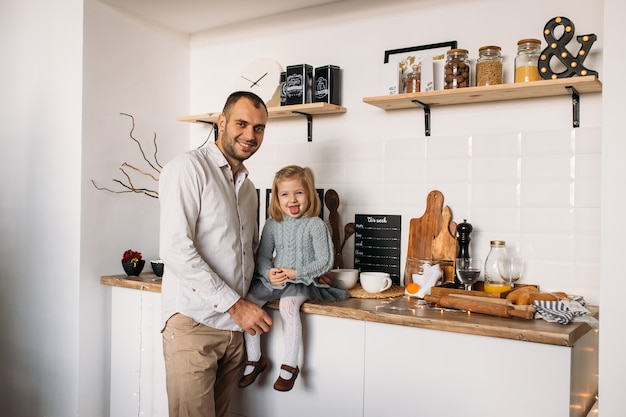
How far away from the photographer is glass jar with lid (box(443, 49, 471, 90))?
7.98ft

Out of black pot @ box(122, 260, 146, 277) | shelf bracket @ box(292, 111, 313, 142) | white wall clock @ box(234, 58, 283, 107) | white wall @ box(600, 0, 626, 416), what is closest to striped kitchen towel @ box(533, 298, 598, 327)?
white wall @ box(600, 0, 626, 416)

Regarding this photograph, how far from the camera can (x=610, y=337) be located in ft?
5.37

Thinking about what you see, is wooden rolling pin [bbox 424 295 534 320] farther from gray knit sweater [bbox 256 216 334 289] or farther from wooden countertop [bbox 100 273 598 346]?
gray knit sweater [bbox 256 216 334 289]

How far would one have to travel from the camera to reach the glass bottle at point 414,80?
2553 millimetres

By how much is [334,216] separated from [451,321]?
1.02m

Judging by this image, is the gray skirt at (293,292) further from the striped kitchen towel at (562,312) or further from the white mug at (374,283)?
the striped kitchen towel at (562,312)

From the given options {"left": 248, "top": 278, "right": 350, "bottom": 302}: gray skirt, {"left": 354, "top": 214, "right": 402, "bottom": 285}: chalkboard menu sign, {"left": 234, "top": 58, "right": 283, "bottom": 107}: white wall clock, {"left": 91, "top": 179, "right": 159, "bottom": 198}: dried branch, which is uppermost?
{"left": 234, "top": 58, "right": 283, "bottom": 107}: white wall clock

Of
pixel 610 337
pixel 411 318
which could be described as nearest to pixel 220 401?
pixel 411 318

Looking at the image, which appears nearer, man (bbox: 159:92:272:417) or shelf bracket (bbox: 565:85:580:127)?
man (bbox: 159:92:272:417)

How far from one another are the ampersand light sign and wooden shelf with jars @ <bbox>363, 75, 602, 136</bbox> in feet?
0.16

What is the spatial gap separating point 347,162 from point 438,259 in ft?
2.17

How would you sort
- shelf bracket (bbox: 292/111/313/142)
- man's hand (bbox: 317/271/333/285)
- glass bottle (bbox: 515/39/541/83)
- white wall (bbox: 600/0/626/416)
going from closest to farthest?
1. white wall (bbox: 600/0/626/416)
2. glass bottle (bbox: 515/39/541/83)
3. man's hand (bbox: 317/271/333/285)
4. shelf bracket (bbox: 292/111/313/142)

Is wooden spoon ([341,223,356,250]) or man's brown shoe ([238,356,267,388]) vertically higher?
wooden spoon ([341,223,356,250])

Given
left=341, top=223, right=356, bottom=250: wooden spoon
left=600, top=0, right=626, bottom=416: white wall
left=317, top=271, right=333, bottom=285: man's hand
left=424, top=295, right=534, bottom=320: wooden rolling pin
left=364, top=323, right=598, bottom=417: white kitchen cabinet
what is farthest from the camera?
left=341, top=223, right=356, bottom=250: wooden spoon
